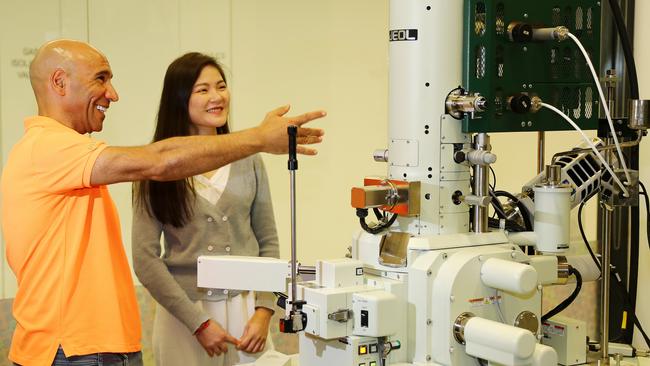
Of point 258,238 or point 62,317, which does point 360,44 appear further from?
point 62,317

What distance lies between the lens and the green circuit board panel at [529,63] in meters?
2.12

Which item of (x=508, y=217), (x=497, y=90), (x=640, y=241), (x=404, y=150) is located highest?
(x=497, y=90)

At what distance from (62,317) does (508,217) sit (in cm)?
121

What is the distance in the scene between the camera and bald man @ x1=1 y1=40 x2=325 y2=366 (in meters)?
2.13

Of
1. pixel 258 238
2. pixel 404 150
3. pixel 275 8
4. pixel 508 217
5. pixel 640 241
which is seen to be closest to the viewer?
pixel 404 150

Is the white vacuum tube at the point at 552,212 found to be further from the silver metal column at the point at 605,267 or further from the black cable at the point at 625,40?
the black cable at the point at 625,40

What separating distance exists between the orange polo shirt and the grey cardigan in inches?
21.5

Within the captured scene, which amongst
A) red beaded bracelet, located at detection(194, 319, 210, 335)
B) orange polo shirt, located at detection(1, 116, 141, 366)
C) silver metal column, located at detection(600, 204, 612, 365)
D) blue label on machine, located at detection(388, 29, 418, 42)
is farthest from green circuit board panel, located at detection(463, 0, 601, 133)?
red beaded bracelet, located at detection(194, 319, 210, 335)

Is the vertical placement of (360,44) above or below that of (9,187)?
above

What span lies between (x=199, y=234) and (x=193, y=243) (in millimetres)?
38

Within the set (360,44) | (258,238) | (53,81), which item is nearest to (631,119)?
(258,238)

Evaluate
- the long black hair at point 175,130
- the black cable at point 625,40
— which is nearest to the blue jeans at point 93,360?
the long black hair at point 175,130

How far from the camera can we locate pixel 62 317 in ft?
7.25

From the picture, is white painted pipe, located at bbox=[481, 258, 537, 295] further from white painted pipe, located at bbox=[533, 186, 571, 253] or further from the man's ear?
the man's ear
